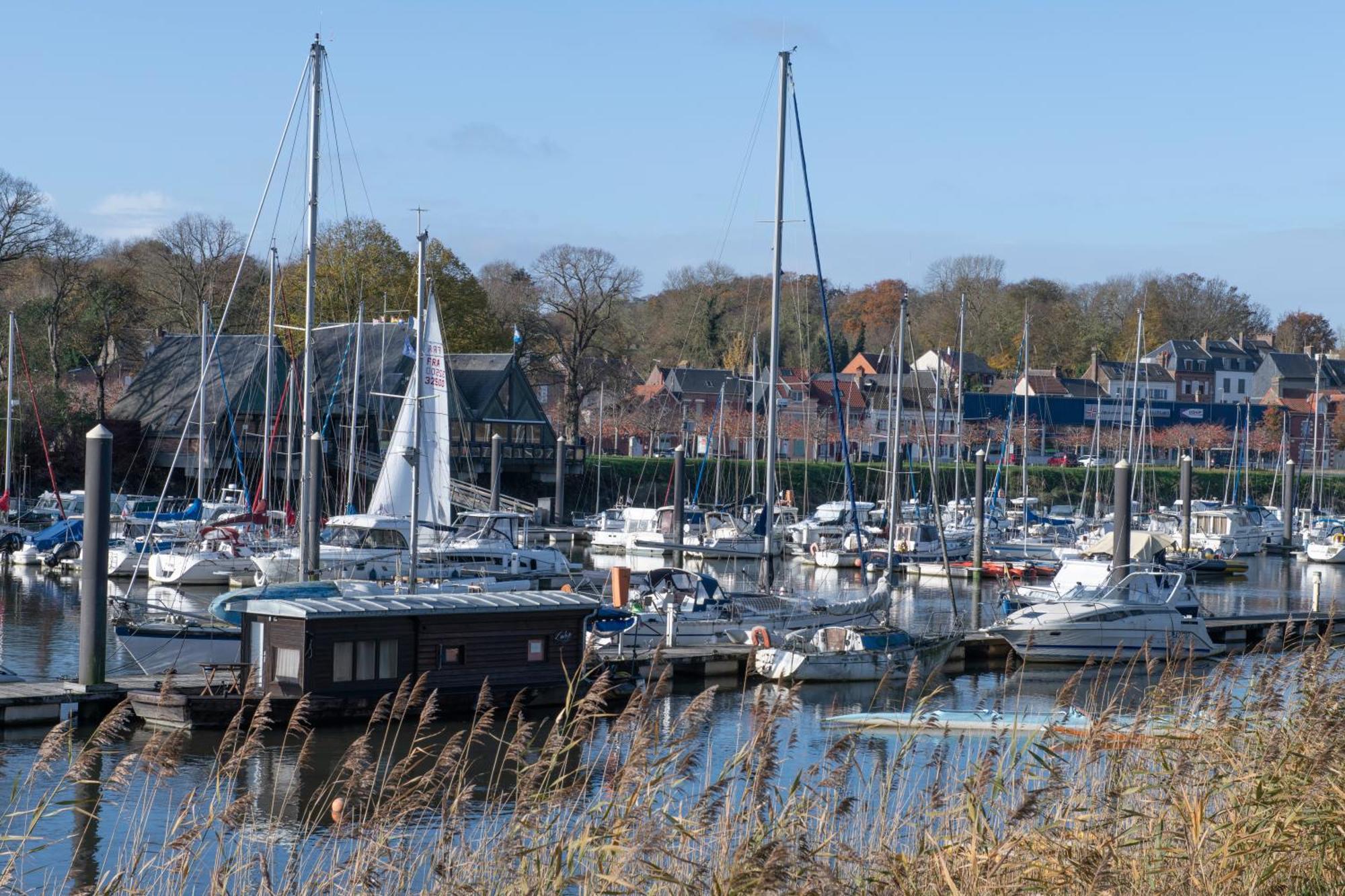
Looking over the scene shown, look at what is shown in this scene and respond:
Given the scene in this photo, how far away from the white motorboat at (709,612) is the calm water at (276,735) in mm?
2834

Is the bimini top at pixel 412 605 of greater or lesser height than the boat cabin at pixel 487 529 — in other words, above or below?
above

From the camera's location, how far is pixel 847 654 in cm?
2986

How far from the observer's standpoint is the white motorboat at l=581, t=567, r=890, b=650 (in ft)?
105

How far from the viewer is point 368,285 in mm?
75750

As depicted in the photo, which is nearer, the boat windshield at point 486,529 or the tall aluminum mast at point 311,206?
the tall aluminum mast at point 311,206

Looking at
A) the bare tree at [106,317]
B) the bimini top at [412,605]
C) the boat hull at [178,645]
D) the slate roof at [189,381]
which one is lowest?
the boat hull at [178,645]

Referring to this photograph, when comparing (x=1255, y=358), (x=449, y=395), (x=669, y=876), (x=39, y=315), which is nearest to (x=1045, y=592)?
(x=669, y=876)

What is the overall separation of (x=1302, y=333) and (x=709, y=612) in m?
123

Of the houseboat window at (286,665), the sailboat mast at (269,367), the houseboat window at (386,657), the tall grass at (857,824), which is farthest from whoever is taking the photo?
the sailboat mast at (269,367)

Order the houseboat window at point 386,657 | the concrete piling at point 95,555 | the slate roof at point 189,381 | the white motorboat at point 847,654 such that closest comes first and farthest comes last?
1. the concrete piling at point 95,555
2. the houseboat window at point 386,657
3. the white motorboat at point 847,654
4. the slate roof at point 189,381

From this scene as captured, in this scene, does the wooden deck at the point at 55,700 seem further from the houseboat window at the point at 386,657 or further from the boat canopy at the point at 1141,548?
the boat canopy at the point at 1141,548

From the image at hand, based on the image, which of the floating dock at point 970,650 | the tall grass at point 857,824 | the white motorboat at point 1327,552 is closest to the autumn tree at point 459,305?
the white motorboat at point 1327,552

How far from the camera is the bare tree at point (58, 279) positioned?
2736 inches

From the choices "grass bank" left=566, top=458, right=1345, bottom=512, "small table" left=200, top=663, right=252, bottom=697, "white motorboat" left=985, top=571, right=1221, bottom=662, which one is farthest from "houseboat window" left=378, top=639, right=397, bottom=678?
"grass bank" left=566, top=458, right=1345, bottom=512
